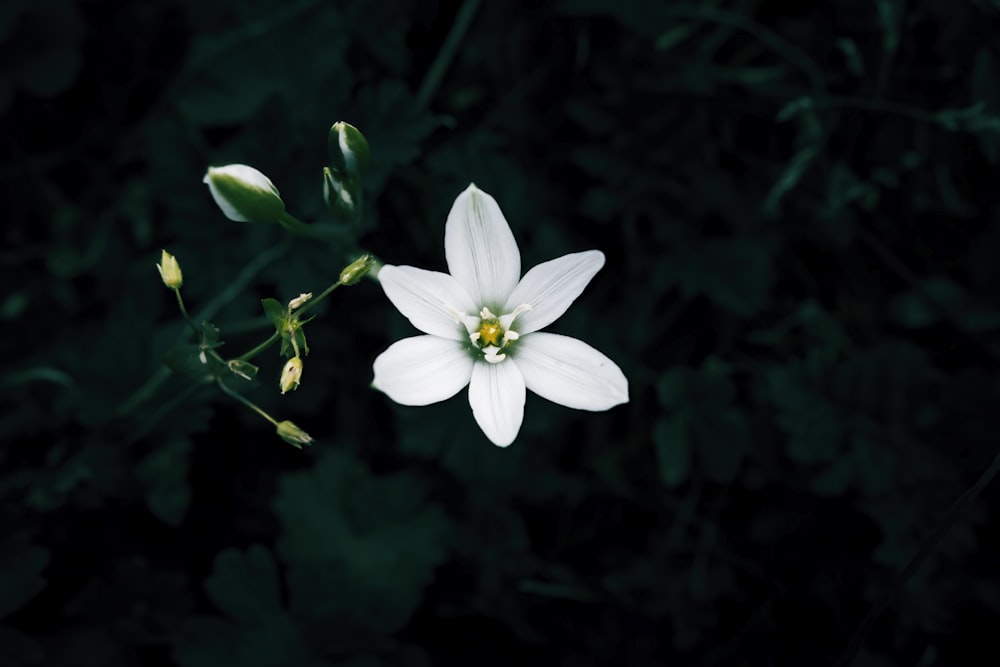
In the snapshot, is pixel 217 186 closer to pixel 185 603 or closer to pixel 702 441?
pixel 185 603

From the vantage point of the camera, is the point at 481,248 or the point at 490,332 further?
the point at 490,332

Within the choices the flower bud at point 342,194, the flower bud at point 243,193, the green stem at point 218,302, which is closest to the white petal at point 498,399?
the flower bud at point 342,194

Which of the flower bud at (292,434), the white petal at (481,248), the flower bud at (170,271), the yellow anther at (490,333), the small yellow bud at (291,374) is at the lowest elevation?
the flower bud at (292,434)

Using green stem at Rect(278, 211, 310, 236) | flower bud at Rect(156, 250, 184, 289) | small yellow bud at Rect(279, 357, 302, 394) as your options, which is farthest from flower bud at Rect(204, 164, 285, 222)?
small yellow bud at Rect(279, 357, 302, 394)

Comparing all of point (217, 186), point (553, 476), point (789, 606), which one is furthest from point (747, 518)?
point (217, 186)

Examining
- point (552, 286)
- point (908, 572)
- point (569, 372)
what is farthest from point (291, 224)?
point (908, 572)

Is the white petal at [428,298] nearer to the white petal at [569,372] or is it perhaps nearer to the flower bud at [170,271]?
the white petal at [569,372]

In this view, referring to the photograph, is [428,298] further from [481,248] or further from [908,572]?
[908,572]
